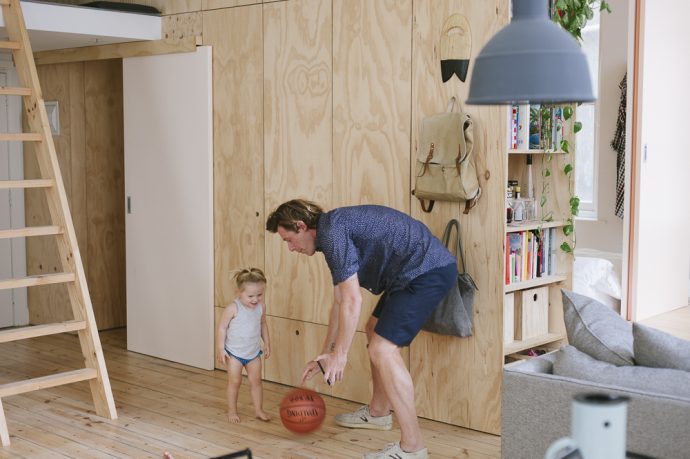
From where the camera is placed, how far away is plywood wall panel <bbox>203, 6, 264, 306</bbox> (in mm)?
5758

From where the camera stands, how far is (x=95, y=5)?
19.6ft

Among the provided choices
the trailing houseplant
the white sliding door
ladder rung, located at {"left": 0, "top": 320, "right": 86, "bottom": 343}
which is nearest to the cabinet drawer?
the trailing houseplant

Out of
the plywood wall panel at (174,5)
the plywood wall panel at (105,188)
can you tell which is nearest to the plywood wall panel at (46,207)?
the plywood wall panel at (105,188)

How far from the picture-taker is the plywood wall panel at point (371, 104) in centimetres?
498

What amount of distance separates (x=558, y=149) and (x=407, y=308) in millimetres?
1495

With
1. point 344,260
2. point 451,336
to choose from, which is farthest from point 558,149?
point 344,260

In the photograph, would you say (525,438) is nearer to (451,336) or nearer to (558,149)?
Result: (451,336)

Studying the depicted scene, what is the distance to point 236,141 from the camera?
589 centimetres

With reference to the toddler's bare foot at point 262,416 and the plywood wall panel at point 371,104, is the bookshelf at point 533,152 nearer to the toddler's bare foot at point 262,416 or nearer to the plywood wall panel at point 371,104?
the plywood wall panel at point 371,104

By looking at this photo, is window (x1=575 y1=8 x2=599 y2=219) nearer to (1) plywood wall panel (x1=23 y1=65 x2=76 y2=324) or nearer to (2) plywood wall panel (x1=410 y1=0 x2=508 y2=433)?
(2) plywood wall panel (x1=410 y1=0 x2=508 y2=433)

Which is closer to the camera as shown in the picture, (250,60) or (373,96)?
(373,96)

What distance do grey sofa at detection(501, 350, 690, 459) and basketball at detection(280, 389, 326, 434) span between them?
1.48m

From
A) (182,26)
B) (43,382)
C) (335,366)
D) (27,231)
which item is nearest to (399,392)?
(335,366)

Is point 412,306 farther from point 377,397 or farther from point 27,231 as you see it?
point 27,231
